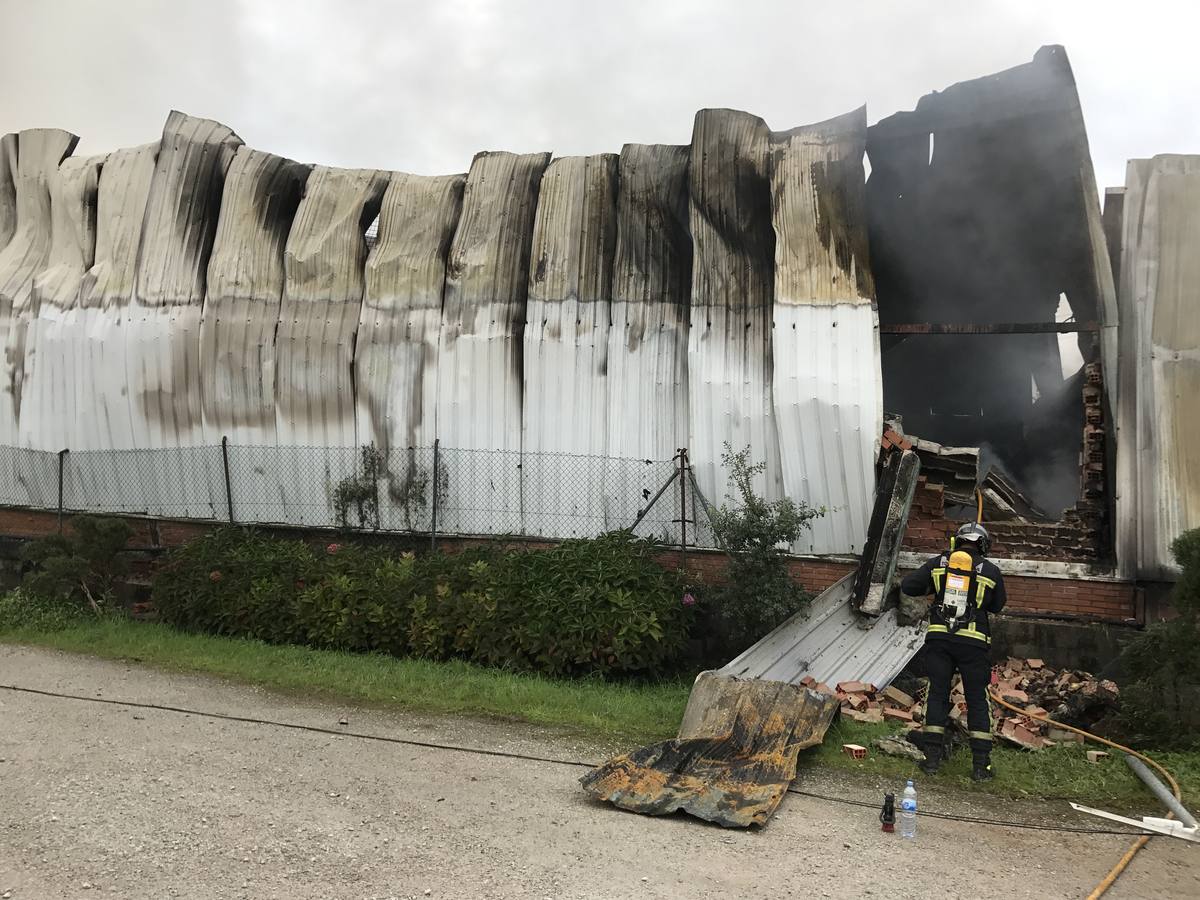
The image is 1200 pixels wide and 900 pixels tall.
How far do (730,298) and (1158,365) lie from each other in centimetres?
389

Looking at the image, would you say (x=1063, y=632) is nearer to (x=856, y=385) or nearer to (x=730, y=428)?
(x=856, y=385)

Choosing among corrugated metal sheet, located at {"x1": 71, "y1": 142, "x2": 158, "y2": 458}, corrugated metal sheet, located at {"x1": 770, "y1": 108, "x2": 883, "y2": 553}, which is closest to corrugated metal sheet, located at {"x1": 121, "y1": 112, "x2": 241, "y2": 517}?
corrugated metal sheet, located at {"x1": 71, "y1": 142, "x2": 158, "y2": 458}

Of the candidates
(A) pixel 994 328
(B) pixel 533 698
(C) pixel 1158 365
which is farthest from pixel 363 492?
(C) pixel 1158 365

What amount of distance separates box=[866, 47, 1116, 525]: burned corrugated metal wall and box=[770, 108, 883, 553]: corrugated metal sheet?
0.94 m

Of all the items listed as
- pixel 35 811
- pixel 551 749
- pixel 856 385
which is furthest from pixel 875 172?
pixel 35 811

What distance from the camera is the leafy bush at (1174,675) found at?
6320 millimetres

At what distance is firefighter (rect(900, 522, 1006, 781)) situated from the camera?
6.13 m

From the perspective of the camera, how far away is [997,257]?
35.5 feet

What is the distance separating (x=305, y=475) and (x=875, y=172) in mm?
7345

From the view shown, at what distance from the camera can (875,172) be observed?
1012 cm

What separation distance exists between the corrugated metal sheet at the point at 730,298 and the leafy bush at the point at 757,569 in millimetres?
1097

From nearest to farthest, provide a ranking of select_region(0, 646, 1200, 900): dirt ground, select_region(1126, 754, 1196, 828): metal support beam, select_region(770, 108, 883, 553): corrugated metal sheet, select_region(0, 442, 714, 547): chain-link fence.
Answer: select_region(0, 646, 1200, 900): dirt ground → select_region(1126, 754, 1196, 828): metal support beam → select_region(770, 108, 883, 553): corrugated metal sheet → select_region(0, 442, 714, 547): chain-link fence

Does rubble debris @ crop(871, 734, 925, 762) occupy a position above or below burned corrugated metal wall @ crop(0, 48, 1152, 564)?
below

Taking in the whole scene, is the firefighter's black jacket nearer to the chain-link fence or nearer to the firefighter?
the firefighter
